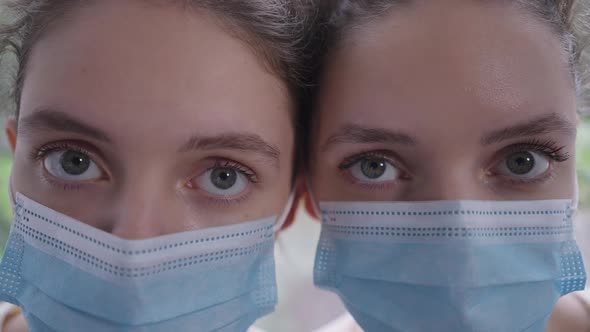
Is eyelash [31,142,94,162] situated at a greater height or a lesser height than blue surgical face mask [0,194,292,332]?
greater

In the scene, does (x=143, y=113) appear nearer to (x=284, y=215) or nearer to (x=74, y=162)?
(x=74, y=162)

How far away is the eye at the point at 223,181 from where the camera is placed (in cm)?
148

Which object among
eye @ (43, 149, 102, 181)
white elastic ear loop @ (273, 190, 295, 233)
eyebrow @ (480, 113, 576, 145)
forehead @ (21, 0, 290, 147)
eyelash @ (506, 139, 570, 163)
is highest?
forehead @ (21, 0, 290, 147)

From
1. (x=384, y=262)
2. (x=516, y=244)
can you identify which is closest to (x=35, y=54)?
(x=384, y=262)

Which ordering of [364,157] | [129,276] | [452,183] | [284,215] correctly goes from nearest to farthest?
[129,276] < [452,183] < [364,157] < [284,215]

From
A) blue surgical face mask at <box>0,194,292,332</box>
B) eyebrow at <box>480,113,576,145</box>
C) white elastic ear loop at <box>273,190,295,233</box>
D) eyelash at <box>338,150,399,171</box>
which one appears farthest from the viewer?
white elastic ear loop at <box>273,190,295,233</box>

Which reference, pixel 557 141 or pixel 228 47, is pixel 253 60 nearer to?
pixel 228 47

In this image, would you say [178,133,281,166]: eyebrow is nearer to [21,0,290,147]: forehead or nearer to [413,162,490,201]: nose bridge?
[21,0,290,147]: forehead

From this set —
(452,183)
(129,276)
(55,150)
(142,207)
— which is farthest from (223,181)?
(452,183)

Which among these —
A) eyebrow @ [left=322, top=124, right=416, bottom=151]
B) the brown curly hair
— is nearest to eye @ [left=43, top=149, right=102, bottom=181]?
the brown curly hair

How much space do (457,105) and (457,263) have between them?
41 cm

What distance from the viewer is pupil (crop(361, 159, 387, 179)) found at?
1.55 m

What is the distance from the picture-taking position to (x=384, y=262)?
1.50 m

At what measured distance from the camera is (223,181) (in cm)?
150
